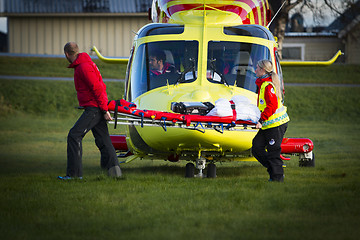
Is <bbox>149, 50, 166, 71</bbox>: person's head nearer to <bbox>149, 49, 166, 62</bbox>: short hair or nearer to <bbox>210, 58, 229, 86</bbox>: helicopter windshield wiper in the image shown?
<bbox>149, 49, 166, 62</bbox>: short hair

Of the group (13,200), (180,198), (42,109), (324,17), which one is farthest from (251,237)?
(324,17)

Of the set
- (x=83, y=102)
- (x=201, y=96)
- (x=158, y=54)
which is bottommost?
(x=83, y=102)

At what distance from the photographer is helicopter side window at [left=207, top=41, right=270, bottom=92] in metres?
10.2

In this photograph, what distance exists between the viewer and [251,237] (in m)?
6.02

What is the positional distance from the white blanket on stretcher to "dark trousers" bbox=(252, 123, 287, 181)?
25 cm

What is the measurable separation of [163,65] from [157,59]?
0.48 ft

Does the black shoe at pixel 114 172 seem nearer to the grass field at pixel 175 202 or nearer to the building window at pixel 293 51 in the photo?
the grass field at pixel 175 202

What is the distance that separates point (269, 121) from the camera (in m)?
9.18

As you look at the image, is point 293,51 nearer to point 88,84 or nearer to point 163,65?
point 163,65

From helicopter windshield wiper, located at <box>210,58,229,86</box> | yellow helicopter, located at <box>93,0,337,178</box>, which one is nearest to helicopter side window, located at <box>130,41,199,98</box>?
yellow helicopter, located at <box>93,0,337,178</box>

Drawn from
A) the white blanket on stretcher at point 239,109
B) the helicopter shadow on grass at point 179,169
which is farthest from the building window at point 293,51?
the white blanket on stretcher at point 239,109

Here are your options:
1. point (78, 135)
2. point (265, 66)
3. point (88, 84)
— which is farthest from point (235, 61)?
point (78, 135)

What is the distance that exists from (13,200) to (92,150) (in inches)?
302

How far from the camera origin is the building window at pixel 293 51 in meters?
42.4
